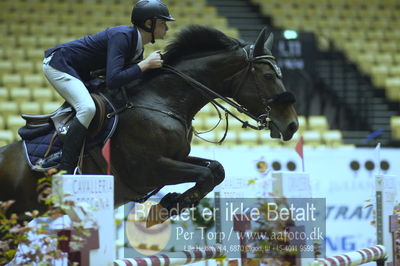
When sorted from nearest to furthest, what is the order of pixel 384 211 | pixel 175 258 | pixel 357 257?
1. pixel 175 258
2. pixel 357 257
3. pixel 384 211

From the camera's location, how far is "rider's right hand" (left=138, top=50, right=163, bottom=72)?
4371 millimetres

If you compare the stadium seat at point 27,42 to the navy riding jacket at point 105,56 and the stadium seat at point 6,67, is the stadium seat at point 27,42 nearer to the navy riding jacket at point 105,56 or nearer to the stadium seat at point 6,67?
the stadium seat at point 6,67

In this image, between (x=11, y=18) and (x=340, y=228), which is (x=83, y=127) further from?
(x=11, y=18)

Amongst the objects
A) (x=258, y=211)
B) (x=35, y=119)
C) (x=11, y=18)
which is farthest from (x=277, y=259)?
(x=11, y=18)

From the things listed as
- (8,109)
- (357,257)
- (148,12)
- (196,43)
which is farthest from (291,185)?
(8,109)

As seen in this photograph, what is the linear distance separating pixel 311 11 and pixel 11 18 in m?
5.66

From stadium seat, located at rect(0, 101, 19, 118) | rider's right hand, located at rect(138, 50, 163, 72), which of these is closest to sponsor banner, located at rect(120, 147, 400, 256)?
stadium seat, located at rect(0, 101, 19, 118)

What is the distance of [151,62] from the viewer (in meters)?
4.41

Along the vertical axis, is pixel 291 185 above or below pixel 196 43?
below

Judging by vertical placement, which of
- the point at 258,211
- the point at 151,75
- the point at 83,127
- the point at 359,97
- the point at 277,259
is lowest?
the point at 277,259

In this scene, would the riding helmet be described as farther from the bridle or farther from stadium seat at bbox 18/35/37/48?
stadium seat at bbox 18/35/37/48

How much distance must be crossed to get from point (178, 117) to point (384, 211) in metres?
1.89

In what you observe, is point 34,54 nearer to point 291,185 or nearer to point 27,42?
point 27,42

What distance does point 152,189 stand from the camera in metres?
4.50
